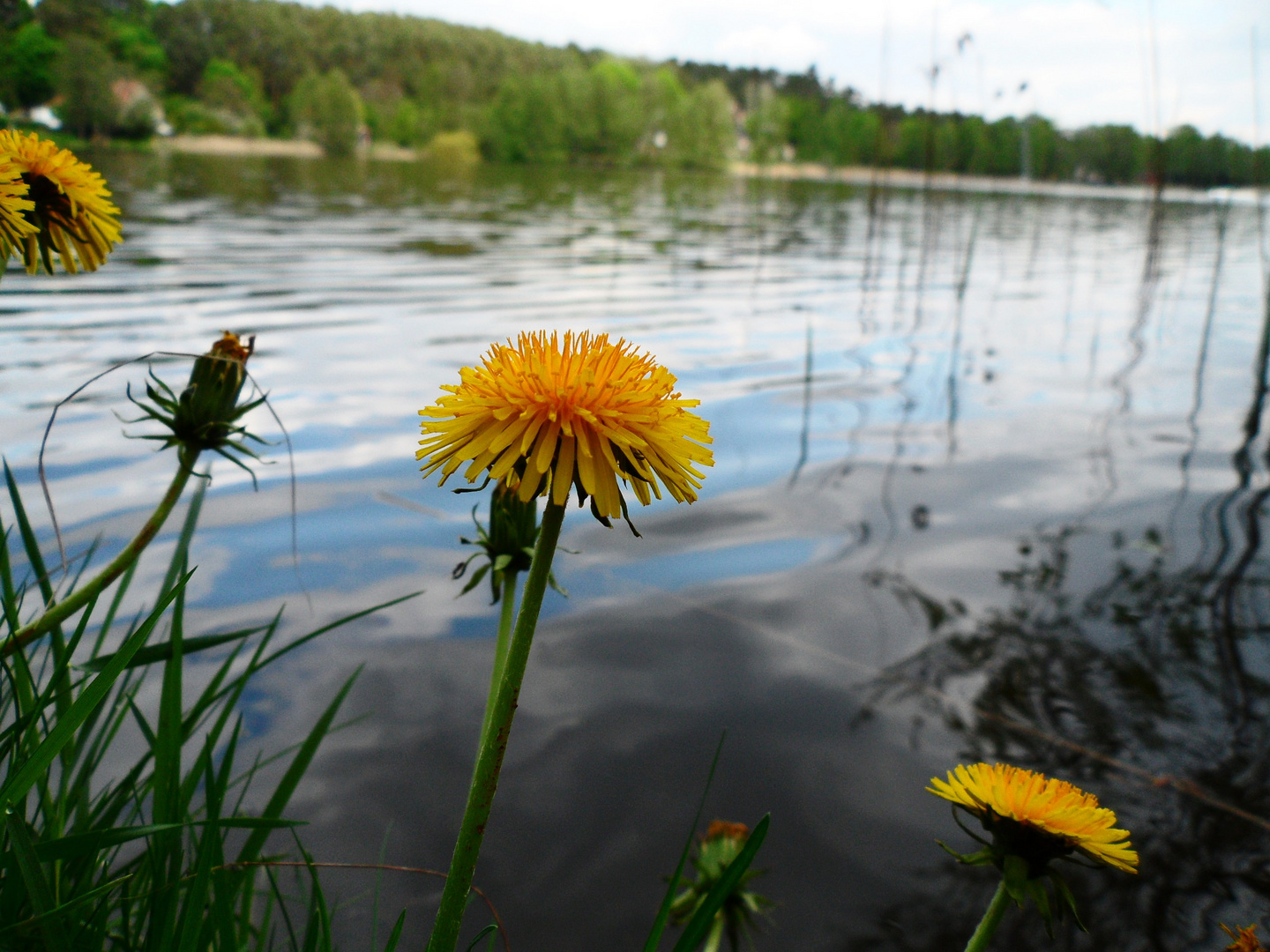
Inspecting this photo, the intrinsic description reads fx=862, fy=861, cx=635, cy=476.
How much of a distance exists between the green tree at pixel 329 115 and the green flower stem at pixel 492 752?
218ft

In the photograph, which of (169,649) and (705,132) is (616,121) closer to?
(705,132)

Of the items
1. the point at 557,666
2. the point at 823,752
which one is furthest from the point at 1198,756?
the point at 557,666

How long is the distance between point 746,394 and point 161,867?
4883 millimetres

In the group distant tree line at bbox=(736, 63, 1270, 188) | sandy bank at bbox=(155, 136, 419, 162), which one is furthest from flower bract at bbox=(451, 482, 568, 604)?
sandy bank at bbox=(155, 136, 419, 162)

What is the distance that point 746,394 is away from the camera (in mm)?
5617

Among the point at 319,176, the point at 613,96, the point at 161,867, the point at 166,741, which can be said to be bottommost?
the point at 161,867

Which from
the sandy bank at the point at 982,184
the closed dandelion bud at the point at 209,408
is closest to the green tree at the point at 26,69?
the closed dandelion bud at the point at 209,408

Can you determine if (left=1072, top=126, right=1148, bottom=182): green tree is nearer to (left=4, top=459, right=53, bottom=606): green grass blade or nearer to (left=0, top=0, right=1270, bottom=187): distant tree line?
(left=0, top=0, right=1270, bottom=187): distant tree line

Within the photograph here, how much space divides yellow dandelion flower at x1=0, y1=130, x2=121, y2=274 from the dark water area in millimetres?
1205

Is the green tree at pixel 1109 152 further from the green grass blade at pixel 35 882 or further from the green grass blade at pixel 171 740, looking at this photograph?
the green grass blade at pixel 35 882

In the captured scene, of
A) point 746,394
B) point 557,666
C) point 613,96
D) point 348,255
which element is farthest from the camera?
point 613,96

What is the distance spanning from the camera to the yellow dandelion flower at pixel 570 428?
27.9 inches

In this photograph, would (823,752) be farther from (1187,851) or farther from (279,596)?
(279,596)

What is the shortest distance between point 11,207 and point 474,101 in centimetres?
9854
